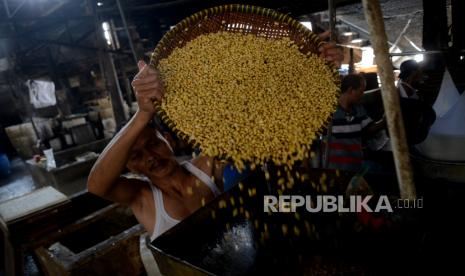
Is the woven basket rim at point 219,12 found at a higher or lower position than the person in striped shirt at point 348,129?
higher

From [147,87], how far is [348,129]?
2.74 metres

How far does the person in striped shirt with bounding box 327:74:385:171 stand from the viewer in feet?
11.7

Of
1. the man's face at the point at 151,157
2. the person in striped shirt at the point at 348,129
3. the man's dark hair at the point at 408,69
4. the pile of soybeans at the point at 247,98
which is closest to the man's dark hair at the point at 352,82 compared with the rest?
the person in striped shirt at the point at 348,129

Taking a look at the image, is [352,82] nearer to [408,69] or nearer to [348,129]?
[348,129]

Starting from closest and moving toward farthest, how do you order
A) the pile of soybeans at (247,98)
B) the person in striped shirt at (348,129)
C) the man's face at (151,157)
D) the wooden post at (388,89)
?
the wooden post at (388,89), the pile of soybeans at (247,98), the man's face at (151,157), the person in striped shirt at (348,129)

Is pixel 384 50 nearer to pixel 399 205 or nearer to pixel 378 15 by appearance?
pixel 378 15

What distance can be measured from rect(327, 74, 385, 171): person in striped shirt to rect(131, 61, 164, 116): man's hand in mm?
2521

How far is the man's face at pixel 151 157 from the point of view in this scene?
1940mm

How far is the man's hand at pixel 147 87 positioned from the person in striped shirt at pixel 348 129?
2.52 meters

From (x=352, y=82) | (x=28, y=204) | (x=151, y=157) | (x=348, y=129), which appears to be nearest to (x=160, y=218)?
(x=151, y=157)

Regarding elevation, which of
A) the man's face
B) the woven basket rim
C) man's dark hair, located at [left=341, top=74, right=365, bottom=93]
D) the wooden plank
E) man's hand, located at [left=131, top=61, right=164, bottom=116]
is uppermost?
the woven basket rim

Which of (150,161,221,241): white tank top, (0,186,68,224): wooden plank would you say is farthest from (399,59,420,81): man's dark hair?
(0,186,68,224): wooden plank

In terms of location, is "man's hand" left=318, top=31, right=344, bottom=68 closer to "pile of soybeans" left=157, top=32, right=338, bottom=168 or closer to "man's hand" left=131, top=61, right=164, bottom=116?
"pile of soybeans" left=157, top=32, right=338, bottom=168

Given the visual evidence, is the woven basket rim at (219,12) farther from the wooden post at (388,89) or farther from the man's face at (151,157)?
the wooden post at (388,89)
